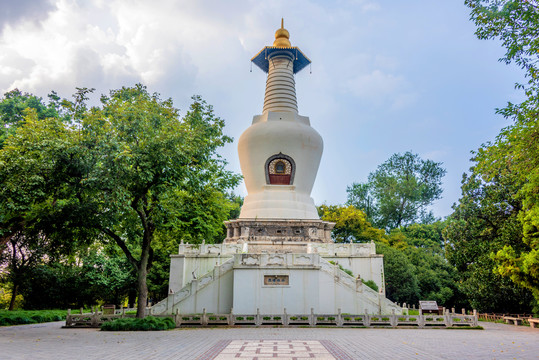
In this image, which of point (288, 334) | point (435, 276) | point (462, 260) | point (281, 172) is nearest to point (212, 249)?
point (281, 172)

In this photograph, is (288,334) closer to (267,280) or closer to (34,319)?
(267,280)

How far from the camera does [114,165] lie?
1346 centimetres

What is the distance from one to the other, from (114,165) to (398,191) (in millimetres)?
38002

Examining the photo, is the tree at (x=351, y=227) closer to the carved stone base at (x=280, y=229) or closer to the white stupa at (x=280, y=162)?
the white stupa at (x=280, y=162)

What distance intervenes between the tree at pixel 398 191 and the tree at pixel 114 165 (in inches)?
1306

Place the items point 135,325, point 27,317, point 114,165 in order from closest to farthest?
point 114,165, point 135,325, point 27,317

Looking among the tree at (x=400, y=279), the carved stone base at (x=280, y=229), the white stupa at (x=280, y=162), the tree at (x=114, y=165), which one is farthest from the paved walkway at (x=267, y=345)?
the tree at (x=400, y=279)

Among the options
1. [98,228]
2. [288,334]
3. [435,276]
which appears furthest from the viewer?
[435,276]

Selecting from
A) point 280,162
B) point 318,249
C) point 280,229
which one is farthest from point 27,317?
point 280,162

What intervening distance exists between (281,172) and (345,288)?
38.7 feet

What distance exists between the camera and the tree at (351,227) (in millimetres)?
36656

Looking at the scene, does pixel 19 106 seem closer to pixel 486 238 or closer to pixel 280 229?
pixel 280 229

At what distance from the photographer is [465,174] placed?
25.2 metres

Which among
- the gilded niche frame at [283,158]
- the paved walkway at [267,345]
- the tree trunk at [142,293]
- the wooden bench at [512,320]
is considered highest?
the gilded niche frame at [283,158]
